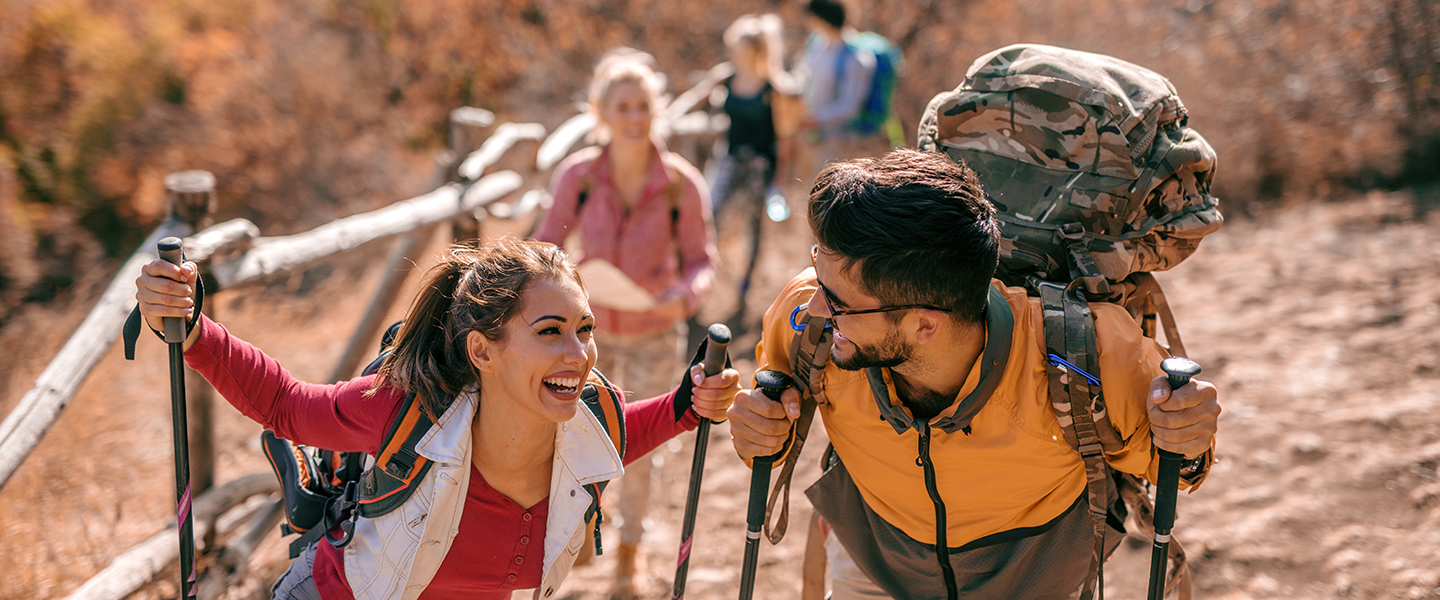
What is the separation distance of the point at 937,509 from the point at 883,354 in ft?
1.43

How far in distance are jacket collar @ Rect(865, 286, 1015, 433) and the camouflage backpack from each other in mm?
93

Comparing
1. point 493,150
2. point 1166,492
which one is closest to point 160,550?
point 493,150

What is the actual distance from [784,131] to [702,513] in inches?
130

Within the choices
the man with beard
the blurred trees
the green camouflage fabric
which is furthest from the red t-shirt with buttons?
the blurred trees

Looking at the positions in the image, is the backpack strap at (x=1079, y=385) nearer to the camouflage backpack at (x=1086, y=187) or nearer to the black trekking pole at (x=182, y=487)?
the camouflage backpack at (x=1086, y=187)

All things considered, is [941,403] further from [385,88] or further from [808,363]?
[385,88]

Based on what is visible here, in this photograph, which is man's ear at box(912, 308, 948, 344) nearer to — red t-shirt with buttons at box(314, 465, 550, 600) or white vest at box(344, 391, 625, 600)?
white vest at box(344, 391, 625, 600)

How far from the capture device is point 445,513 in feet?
7.38

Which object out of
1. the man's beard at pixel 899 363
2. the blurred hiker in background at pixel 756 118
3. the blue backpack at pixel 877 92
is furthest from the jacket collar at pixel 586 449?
the blue backpack at pixel 877 92

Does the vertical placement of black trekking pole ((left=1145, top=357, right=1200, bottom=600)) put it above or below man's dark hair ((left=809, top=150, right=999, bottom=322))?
below

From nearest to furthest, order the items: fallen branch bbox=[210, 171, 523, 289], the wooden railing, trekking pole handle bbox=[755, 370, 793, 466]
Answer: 1. trekking pole handle bbox=[755, 370, 793, 466]
2. the wooden railing
3. fallen branch bbox=[210, 171, 523, 289]

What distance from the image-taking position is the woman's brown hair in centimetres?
225

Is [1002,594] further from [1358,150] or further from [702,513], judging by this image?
[1358,150]

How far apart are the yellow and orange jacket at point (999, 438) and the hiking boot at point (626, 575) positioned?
196cm
